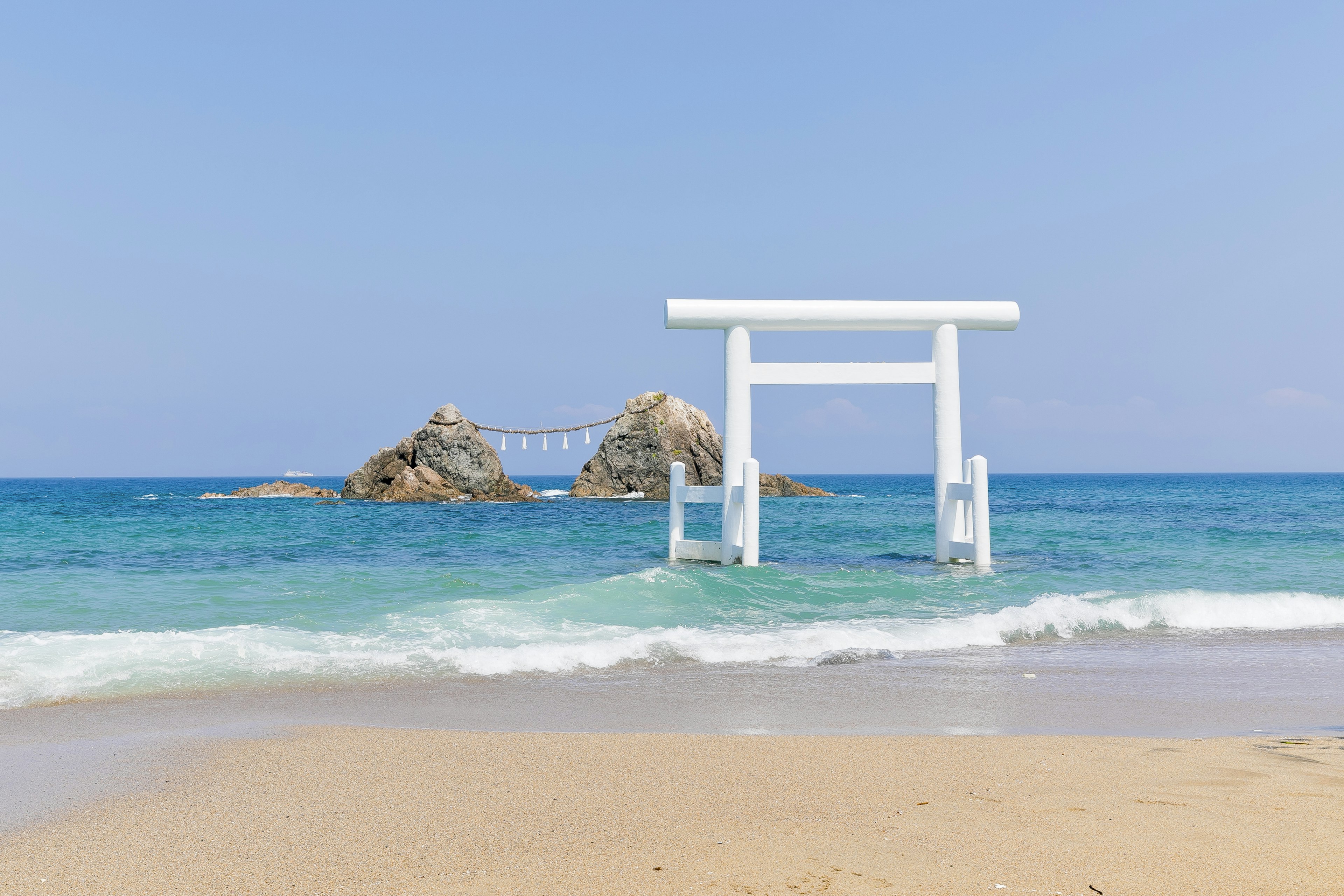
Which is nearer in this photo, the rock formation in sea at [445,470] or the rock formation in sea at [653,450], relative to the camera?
the rock formation in sea at [445,470]

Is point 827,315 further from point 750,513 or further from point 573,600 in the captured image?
point 573,600

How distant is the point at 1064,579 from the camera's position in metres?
11.5

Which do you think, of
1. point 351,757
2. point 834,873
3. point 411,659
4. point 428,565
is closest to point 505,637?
point 411,659

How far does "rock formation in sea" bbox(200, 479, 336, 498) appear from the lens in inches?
1951

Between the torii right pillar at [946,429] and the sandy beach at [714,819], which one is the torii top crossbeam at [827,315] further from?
the sandy beach at [714,819]

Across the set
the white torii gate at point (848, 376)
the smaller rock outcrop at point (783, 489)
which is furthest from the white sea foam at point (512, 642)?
the smaller rock outcrop at point (783, 489)

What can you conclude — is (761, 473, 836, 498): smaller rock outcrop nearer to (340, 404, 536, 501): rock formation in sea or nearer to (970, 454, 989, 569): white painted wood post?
(340, 404, 536, 501): rock formation in sea

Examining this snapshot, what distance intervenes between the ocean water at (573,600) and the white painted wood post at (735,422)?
761 mm

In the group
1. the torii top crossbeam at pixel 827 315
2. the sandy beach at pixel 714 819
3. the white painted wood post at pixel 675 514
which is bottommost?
the sandy beach at pixel 714 819

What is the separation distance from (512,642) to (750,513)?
503 centimetres

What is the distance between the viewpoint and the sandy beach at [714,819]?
8.83 feet

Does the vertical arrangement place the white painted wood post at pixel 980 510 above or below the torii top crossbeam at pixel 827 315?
below

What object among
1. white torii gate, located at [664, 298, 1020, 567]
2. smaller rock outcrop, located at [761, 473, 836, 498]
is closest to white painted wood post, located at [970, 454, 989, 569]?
white torii gate, located at [664, 298, 1020, 567]

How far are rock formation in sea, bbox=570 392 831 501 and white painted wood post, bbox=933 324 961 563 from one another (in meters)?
28.9
